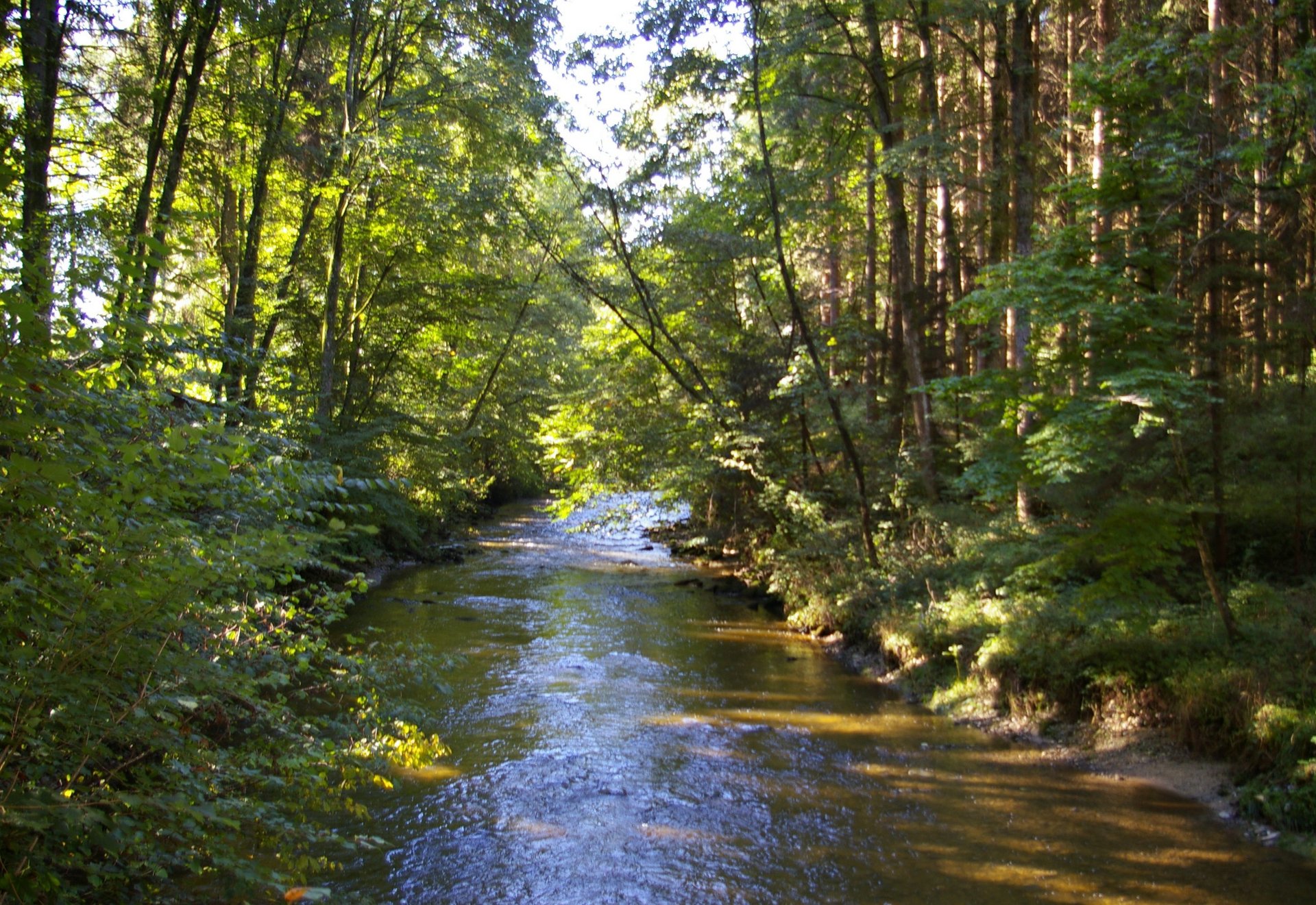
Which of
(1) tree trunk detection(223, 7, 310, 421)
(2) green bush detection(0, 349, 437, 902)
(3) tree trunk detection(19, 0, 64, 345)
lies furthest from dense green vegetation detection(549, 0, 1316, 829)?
(3) tree trunk detection(19, 0, 64, 345)

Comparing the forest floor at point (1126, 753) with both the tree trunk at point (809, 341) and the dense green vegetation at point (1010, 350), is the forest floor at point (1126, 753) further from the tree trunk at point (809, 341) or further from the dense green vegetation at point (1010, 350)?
the tree trunk at point (809, 341)

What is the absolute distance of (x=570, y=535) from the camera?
25.2 meters

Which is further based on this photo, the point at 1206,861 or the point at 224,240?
the point at 224,240

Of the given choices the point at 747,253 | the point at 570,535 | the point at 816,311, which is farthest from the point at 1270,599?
the point at 570,535

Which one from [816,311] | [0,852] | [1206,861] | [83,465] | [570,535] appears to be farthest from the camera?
[570,535]

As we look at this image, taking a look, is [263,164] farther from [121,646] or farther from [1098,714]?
[1098,714]

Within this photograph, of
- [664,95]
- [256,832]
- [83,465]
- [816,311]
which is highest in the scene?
[664,95]

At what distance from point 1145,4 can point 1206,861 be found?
498 inches

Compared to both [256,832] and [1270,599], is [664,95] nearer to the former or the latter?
[1270,599]

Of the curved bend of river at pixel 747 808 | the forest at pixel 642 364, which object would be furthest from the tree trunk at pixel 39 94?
the curved bend of river at pixel 747 808

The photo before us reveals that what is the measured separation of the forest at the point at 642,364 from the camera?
3178 millimetres

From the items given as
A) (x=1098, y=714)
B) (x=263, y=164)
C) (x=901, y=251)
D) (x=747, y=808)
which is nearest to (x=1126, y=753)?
(x=1098, y=714)

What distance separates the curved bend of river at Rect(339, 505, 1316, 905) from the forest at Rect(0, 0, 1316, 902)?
846 millimetres

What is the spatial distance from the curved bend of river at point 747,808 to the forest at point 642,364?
2.78 ft
